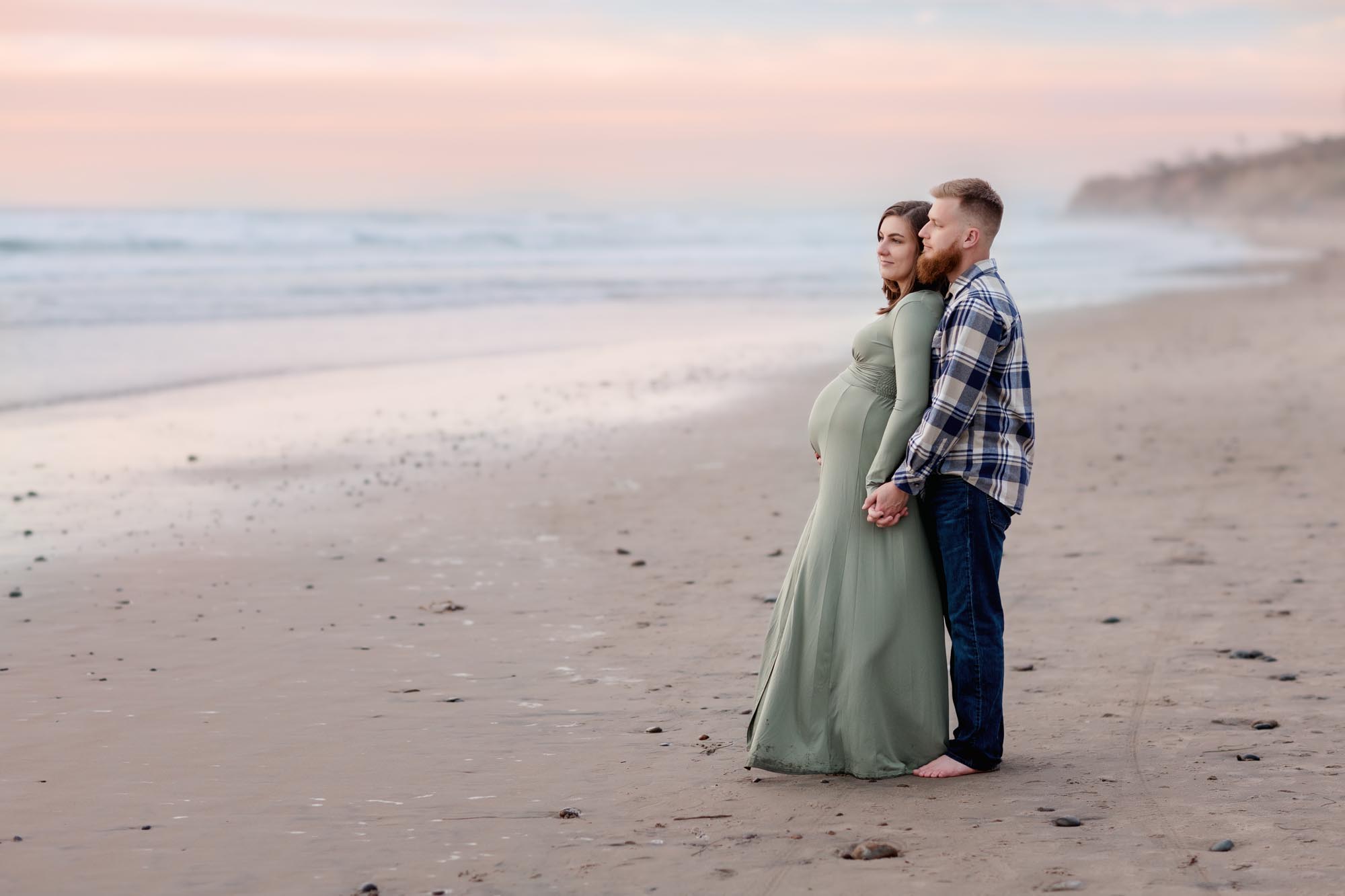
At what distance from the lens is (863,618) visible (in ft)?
13.1

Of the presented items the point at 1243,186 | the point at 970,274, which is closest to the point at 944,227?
the point at 970,274

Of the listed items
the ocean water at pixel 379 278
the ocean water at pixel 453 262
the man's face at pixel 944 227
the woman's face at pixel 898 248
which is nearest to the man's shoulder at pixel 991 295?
the man's face at pixel 944 227

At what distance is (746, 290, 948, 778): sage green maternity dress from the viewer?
398cm

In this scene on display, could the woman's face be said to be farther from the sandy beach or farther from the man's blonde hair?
the sandy beach

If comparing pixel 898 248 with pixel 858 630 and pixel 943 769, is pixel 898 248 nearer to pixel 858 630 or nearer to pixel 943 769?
pixel 858 630

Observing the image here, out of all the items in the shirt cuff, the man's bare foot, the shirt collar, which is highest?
the shirt collar

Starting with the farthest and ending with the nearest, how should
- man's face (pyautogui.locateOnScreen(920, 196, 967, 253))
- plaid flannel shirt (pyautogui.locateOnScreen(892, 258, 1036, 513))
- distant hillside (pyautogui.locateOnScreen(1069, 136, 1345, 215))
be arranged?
distant hillside (pyautogui.locateOnScreen(1069, 136, 1345, 215)) < man's face (pyautogui.locateOnScreen(920, 196, 967, 253)) < plaid flannel shirt (pyautogui.locateOnScreen(892, 258, 1036, 513))

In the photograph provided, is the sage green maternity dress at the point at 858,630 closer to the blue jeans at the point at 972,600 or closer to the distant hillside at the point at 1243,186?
the blue jeans at the point at 972,600

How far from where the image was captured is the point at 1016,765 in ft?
13.7

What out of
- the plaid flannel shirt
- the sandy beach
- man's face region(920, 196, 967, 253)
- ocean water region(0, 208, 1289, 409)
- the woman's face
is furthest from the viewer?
ocean water region(0, 208, 1289, 409)

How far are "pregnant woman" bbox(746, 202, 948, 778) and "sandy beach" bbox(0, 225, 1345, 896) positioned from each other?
4.8 inches

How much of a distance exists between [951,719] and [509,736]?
60.3 inches

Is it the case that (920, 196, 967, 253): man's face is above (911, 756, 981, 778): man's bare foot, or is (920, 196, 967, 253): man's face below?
above

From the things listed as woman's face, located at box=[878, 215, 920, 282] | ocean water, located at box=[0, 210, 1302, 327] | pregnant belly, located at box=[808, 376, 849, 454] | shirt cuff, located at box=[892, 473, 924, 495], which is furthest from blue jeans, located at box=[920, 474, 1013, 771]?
ocean water, located at box=[0, 210, 1302, 327]
